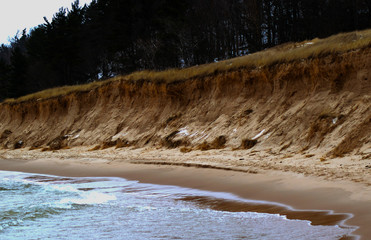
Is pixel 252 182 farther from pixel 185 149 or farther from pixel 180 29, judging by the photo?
pixel 180 29

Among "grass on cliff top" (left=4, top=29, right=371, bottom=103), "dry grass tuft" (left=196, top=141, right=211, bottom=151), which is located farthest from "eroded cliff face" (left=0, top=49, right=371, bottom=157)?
"grass on cliff top" (left=4, top=29, right=371, bottom=103)

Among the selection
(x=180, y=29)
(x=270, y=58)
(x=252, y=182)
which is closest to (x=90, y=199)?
(x=252, y=182)

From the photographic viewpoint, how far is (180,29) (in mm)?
34125

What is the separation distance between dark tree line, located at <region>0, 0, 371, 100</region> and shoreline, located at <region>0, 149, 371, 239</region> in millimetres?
19951

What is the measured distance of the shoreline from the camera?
6.38 m

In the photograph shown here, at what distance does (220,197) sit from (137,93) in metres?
13.9

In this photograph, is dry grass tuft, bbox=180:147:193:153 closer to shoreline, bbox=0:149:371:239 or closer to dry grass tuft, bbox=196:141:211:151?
dry grass tuft, bbox=196:141:211:151

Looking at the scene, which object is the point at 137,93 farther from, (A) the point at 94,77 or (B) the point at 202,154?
(A) the point at 94,77

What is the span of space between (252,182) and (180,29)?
2638cm

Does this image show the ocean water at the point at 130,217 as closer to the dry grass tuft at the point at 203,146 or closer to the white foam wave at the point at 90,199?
the white foam wave at the point at 90,199

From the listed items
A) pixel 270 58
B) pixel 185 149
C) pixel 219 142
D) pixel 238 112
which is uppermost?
pixel 270 58

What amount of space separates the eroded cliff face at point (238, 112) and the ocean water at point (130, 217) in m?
4.49

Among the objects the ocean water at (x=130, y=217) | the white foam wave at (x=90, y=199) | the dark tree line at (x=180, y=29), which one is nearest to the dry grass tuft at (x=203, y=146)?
the ocean water at (x=130, y=217)

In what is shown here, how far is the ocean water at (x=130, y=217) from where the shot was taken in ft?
19.2
